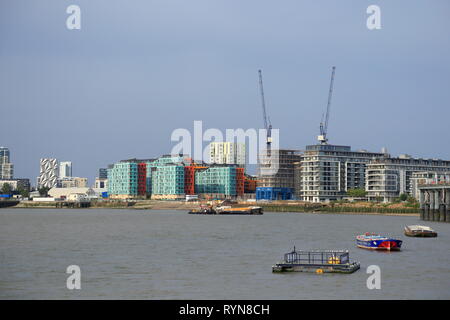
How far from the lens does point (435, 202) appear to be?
143 m

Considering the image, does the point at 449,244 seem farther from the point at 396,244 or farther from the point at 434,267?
the point at 434,267

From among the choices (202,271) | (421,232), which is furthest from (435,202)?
(202,271)

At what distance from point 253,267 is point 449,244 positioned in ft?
116

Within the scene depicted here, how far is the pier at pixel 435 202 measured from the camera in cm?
13675

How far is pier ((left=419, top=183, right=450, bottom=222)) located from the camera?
137m

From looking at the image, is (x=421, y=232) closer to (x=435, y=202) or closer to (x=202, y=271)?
(x=435, y=202)

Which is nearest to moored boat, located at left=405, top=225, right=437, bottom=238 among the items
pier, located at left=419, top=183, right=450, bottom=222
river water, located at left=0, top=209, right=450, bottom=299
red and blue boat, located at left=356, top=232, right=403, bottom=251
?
river water, located at left=0, top=209, right=450, bottom=299

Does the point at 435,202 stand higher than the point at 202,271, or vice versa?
the point at 435,202

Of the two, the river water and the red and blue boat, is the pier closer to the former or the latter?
the river water

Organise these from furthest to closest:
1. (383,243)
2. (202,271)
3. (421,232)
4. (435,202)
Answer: (435,202) → (421,232) → (383,243) → (202,271)

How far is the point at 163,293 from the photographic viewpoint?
46312 millimetres

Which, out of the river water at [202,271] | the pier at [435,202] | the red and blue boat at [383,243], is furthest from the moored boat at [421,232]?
the pier at [435,202]
